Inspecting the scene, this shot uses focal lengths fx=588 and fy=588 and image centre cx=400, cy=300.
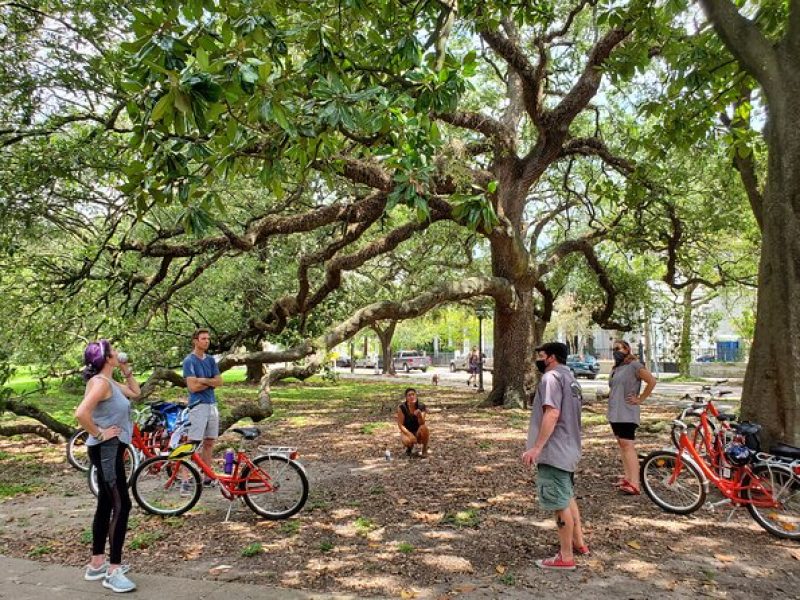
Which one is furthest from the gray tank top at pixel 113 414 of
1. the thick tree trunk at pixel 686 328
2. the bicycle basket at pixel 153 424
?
the thick tree trunk at pixel 686 328

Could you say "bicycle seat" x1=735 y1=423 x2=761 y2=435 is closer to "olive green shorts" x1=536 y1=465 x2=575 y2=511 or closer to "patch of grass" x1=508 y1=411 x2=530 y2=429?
"olive green shorts" x1=536 y1=465 x2=575 y2=511

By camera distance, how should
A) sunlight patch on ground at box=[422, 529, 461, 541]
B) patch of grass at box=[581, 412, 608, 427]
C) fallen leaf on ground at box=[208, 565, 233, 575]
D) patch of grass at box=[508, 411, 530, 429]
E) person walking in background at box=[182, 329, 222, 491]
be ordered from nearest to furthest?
fallen leaf on ground at box=[208, 565, 233, 575]
sunlight patch on ground at box=[422, 529, 461, 541]
person walking in background at box=[182, 329, 222, 491]
patch of grass at box=[508, 411, 530, 429]
patch of grass at box=[581, 412, 608, 427]

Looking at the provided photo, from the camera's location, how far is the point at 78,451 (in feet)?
29.0

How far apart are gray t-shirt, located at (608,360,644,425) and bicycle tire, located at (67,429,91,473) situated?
23.9ft

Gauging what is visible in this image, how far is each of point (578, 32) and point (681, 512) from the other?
12949 millimetres

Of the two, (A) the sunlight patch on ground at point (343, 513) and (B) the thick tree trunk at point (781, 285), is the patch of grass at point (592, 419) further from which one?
(A) the sunlight patch on ground at point (343, 513)

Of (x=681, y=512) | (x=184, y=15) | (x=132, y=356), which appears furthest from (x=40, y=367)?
(x=681, y=512)

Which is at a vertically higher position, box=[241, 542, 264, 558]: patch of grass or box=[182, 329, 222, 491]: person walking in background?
box=[182, 329, 222, 491]: person walking in background

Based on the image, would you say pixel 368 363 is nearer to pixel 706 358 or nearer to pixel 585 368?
pixel 585 368

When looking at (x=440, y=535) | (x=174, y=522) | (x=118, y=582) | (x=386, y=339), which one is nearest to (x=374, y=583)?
(x=440, y=535)

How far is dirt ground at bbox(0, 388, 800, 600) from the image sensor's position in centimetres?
430

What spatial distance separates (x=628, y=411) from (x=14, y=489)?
7671mm

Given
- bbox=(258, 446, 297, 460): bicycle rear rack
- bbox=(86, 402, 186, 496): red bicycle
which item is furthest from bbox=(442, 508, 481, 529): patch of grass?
bbox=(86, 402, 186, 496): red bicycle

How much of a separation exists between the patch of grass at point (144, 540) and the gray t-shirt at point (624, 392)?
16.1ft
